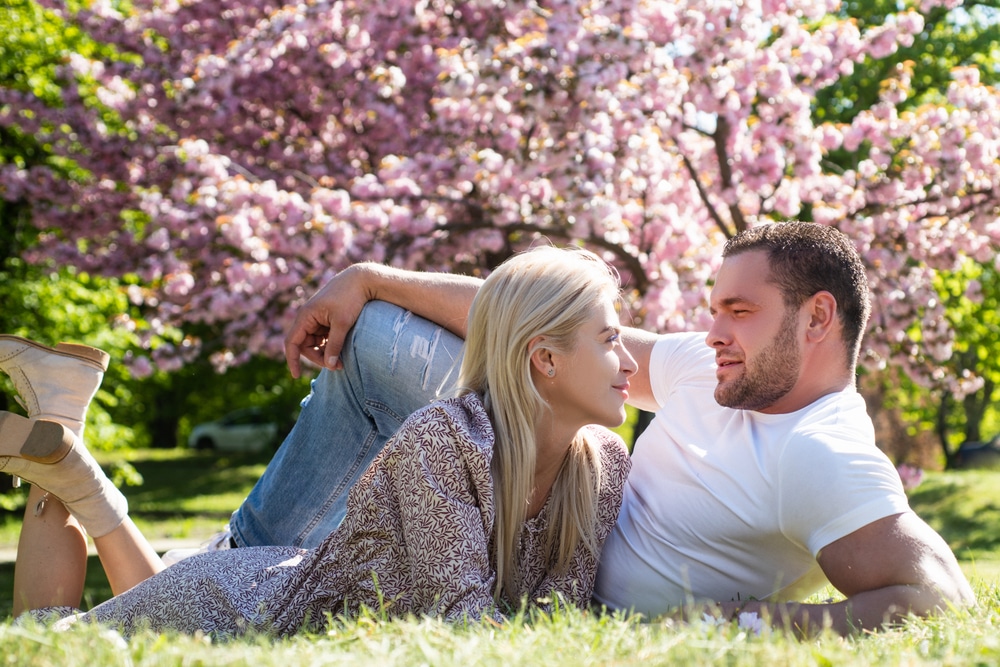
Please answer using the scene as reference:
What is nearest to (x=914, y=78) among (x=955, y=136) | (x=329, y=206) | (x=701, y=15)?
(x=955, y=136)

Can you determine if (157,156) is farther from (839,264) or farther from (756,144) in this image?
(839,264)

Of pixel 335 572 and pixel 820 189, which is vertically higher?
pixel 820 189

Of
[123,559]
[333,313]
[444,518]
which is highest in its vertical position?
[333,313]

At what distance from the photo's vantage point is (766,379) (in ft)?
10.1

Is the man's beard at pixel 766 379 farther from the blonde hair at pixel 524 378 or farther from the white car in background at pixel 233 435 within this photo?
the white car in background at pixel 233 435

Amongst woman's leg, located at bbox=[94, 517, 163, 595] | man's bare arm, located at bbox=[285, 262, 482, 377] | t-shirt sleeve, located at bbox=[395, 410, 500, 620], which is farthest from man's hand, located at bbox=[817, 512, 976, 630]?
woman's leg, located at bbox=[94, 517, 163, 595]

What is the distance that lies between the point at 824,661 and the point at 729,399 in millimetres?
1325

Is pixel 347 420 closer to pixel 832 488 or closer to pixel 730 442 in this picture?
pixel 730 442

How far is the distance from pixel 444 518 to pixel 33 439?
1.72m

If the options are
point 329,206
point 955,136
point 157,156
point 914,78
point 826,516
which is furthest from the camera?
point 914,78

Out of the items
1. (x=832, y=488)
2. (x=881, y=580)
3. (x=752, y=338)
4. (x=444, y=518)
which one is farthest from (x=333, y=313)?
(x=881, y=580)

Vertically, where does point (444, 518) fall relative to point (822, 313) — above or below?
below

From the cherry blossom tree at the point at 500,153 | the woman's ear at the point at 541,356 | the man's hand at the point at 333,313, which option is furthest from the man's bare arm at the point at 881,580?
the cherry blossom tree at the point at 500,153

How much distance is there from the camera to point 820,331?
316cm
